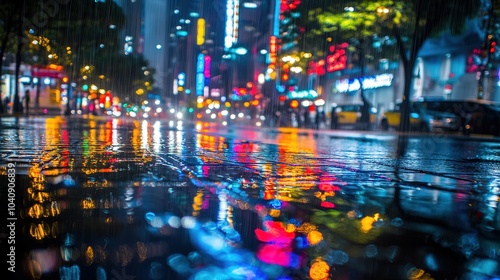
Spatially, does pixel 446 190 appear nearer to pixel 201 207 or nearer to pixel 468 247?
pixel 468 247

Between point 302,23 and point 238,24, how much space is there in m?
93.1

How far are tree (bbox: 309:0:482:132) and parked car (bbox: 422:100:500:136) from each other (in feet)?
9.54

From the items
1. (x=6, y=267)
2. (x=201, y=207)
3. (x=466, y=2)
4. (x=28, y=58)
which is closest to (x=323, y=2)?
(x=466, y=2)

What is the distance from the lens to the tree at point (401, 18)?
82.1 feet

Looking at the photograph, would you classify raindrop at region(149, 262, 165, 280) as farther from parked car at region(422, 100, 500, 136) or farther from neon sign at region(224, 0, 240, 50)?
neon sign at region(224, 0, 240, 50)

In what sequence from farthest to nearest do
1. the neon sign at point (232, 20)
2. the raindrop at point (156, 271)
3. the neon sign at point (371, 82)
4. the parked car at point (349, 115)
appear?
the neon sign at point (232, 20), the neon sign at point (371, 82), the parked car at point (349, 115), the raindrop at point (156, 271)

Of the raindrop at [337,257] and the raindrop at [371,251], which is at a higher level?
the raindrop at [371,251]

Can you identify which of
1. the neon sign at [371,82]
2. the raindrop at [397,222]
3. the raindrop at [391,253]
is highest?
the neon sign at [371,82]

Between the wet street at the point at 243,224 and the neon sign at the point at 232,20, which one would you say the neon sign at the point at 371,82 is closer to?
the wet street at the point at 243,224

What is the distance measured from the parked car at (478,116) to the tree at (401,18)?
2907 millimetres

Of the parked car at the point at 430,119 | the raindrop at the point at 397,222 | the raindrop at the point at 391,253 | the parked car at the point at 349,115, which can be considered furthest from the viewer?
the parked car at the point at 349,115

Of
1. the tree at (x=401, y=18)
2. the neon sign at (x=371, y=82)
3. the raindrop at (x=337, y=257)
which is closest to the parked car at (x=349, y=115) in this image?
the neon sign at (x=371, y=82)

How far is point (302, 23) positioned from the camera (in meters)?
30.5

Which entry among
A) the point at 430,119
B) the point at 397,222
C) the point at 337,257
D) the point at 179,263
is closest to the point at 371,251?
the point at 337,257
